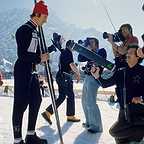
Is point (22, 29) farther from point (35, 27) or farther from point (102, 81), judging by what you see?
point (102, 81)

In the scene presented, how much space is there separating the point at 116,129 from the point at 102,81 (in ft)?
2.55

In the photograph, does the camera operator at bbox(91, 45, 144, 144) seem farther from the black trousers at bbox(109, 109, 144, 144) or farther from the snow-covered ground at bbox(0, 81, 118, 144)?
the snow-covered ground at bbox(0, 81, 118, 144)

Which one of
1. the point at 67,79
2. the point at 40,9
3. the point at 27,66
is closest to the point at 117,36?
the point at 40,9

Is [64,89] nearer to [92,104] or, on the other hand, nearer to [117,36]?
[92,104]

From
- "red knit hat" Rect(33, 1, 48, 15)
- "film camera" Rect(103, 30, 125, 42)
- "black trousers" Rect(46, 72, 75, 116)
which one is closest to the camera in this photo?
"red knit hat" Rect(33, 1, 48, 15)

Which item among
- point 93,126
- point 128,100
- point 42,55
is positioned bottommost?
point 93,126

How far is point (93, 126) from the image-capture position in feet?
30.9

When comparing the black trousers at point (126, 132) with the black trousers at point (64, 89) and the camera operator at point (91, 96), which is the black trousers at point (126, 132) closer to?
the camera operator at point (91, 96)

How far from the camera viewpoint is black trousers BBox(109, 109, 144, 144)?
6.12 m

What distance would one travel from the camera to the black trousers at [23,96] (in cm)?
743

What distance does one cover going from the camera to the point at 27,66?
7.45 m

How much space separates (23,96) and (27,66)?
0.46 m

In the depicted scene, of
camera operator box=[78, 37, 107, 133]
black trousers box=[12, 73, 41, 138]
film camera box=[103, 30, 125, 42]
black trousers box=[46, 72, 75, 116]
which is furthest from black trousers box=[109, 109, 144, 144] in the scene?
black trousers box=[46, 72, 75, 116]

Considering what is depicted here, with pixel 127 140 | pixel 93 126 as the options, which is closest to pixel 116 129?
pixel 127 140
